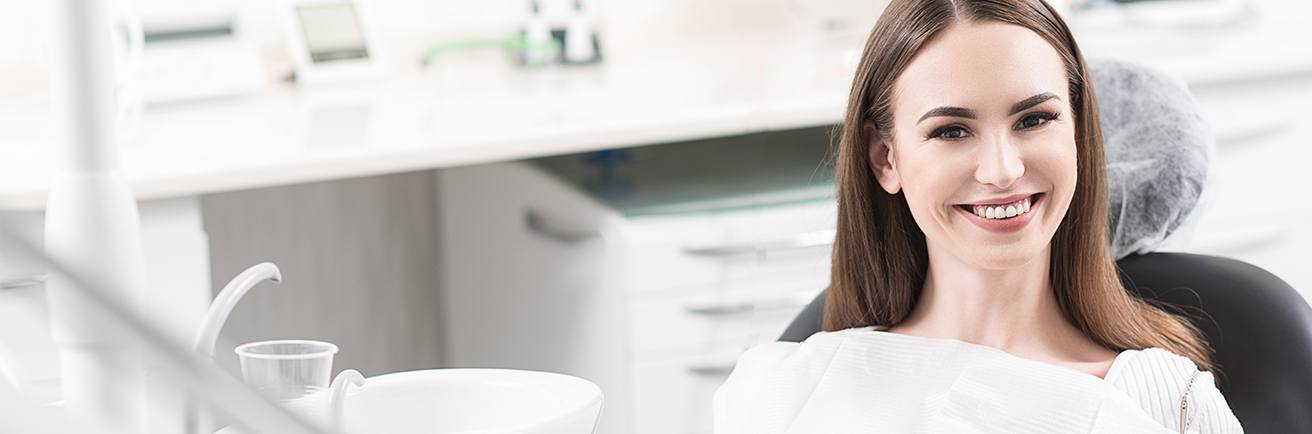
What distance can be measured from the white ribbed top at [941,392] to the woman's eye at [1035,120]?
18 centimetres

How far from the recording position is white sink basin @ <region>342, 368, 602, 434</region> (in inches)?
39.1

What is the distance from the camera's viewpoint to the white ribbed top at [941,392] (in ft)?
3.53

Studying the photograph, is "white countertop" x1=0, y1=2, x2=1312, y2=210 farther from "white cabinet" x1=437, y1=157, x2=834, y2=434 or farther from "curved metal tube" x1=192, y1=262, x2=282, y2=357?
"curved metal tube" x1=192, y1=262, x2=282, y2=357

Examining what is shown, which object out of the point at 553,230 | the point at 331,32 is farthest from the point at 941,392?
the point at 331,32

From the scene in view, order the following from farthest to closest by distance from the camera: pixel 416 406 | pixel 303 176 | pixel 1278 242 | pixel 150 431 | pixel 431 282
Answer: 1. pixel 431 282
2. pixel 1278 242
3. pixel 303 176
4. pixel 416 406
5. pixel 150 431

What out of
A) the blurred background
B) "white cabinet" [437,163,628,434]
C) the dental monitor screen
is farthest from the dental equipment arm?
the dental monitor screen

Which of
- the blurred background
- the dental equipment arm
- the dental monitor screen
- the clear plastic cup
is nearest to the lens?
the dental equipment arm

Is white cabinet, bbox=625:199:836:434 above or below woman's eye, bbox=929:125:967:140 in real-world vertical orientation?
below

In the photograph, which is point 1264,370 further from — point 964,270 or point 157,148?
point 157,148

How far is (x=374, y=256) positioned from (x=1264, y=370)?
1786mm

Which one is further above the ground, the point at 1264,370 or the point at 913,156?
the point at 913,156

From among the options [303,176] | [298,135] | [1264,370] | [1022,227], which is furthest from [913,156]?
[298,135]

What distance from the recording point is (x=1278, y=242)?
8.38 feet

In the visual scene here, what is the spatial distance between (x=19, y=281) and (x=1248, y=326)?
1.04m
